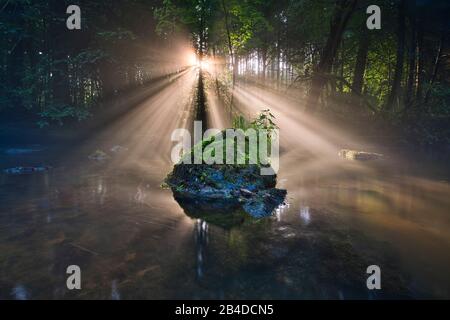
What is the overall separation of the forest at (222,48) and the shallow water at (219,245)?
10637mm

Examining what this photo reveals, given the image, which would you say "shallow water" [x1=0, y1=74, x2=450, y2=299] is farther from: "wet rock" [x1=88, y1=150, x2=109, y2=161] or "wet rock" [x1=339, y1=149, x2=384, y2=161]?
"wet rock" [x1=339, y1=149, x2=384, y2=161]

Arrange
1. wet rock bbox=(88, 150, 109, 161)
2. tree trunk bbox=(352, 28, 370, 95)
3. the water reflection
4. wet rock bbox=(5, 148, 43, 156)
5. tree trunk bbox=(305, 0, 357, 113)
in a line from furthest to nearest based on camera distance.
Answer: tree trunk bbox=(352, 28, 370, 95)
tree trunk bbox=(305, 0, 357, 113)
wet rock bbox=(5, 148, 43, 156)
wet rock bbox=(88, 150, 109, 161)
the water reflection

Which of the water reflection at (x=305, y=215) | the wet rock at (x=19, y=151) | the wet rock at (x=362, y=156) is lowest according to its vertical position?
the water reflection at (x=305, y=215)

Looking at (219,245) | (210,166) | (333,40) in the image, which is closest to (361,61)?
(333,40)

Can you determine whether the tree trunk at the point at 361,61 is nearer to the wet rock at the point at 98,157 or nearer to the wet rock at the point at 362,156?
the wet rock at the point at 362,156

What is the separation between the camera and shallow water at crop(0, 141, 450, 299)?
4.46 metres

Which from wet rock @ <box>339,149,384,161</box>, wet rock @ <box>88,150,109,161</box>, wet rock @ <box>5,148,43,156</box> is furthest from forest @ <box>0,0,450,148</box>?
wet rock @ <box>88,150,109,161</box>

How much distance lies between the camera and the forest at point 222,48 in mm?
18719

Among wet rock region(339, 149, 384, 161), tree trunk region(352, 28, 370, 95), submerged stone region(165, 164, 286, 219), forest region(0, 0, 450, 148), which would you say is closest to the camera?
submerged stone region(165, 164, 286, 219)

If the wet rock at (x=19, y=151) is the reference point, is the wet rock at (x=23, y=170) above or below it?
below

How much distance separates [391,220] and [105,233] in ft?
19.7

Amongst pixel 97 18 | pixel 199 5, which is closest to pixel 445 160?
pixel 199 5

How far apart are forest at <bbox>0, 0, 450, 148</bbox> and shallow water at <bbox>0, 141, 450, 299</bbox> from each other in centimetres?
1064

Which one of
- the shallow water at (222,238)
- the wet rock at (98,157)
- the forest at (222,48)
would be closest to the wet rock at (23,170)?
the shallow water at (222,238)
